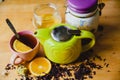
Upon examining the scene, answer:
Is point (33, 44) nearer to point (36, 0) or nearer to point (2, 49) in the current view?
point (2, 49)

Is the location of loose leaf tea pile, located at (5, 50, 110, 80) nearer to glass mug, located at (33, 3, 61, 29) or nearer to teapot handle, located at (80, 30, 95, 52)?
teapot handle, located at (80, 30, 95, 52)

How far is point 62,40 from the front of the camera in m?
0.70

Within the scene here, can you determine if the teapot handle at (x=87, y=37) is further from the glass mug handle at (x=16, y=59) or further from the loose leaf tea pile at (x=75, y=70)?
the glass mug handle at (x=16, y=59)

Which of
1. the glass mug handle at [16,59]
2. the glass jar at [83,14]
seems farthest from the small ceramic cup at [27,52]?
the glass jar at [83,14]

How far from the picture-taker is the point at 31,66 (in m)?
0.74

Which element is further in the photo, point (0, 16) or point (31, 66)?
point (0, 16)

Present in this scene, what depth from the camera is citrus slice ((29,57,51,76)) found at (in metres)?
0.73

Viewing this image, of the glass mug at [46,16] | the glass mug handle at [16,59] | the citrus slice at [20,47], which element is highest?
the glass mug at [46,16]

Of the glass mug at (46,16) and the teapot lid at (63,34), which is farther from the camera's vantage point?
the glass mug at (46,16)

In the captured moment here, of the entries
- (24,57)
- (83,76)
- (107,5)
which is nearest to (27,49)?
(24,57)

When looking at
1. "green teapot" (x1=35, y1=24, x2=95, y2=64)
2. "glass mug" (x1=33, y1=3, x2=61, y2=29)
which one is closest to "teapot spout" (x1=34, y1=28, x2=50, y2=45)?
"green teapot" (x1=35, y1=24, x2=95, y2=64)

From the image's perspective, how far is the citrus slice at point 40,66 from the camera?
73 cm

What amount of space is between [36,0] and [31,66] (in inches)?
12.3

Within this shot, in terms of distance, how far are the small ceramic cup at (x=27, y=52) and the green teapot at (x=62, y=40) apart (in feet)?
0.12
